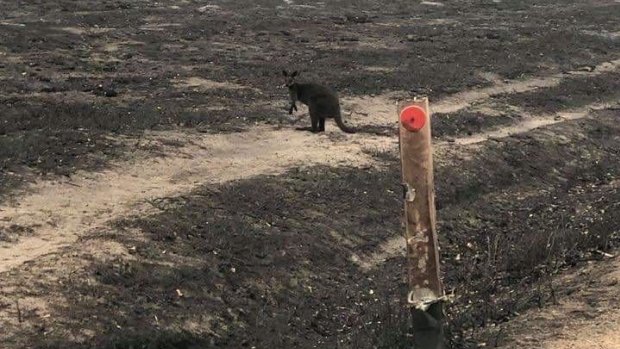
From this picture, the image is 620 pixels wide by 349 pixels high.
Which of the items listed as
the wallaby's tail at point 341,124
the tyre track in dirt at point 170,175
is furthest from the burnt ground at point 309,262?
the wallaby's tail at point 341,124

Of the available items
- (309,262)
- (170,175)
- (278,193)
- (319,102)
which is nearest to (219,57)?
(319,102)

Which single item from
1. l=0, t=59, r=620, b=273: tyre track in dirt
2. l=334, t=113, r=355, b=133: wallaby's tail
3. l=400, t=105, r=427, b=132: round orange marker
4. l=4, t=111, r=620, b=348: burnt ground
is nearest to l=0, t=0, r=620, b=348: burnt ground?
l=4, t=111, r=620, b=348: burnt ground

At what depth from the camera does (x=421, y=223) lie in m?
4.96

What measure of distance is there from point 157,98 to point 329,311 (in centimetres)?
836

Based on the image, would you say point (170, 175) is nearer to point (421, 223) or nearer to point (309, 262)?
point (309, 262)

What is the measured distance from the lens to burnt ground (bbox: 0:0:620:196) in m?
13.1

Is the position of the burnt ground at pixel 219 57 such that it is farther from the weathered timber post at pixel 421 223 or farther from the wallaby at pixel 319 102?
the weathered timber post at pixel 421 223

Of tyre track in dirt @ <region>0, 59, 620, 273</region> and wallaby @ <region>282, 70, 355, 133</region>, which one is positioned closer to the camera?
tyre track in dirt @ <region>0, 59, 620, 273</region>

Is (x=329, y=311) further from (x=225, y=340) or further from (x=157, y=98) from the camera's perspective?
(x=157, y=98)

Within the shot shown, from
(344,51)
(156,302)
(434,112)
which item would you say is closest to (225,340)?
(156,302)

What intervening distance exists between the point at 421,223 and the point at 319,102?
9.03 metres

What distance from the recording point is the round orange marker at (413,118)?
189 inches

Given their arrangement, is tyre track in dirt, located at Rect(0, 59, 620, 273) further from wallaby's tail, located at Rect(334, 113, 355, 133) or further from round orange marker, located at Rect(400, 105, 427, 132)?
round orange marker, located at Rect(400, 105, 427, 132)

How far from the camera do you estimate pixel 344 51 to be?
21953mm
